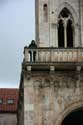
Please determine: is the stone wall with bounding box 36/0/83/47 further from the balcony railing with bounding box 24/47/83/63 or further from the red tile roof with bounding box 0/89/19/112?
the red tile roof with bounding box 0/89/19/112

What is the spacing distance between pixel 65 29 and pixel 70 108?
5685mm

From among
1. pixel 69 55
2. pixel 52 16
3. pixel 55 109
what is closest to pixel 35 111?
pixel 55 109

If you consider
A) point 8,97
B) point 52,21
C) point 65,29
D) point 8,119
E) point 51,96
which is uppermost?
point 52,21

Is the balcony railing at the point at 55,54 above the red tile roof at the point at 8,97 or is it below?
above

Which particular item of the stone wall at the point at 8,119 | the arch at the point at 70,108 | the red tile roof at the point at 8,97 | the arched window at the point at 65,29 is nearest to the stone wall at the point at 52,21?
the arched window at the point at 65,29

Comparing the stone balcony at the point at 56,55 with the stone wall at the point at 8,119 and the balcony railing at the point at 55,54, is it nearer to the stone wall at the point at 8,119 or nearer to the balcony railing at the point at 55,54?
the balcony railing at the point at 55,54

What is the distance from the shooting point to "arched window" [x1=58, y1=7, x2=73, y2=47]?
128 ft

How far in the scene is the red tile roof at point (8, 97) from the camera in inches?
3076

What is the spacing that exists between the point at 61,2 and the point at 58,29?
1760 mm

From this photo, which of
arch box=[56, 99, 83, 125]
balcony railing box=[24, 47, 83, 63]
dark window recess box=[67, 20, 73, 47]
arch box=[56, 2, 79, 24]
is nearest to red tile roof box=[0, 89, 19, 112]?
dark window recess box=[67, 20, 73, 47]

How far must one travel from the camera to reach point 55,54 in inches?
1446

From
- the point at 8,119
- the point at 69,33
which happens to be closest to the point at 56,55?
the point at 69,33

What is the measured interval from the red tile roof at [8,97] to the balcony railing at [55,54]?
4141cm

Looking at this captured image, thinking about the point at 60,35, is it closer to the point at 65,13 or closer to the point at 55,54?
the point at 65,13
